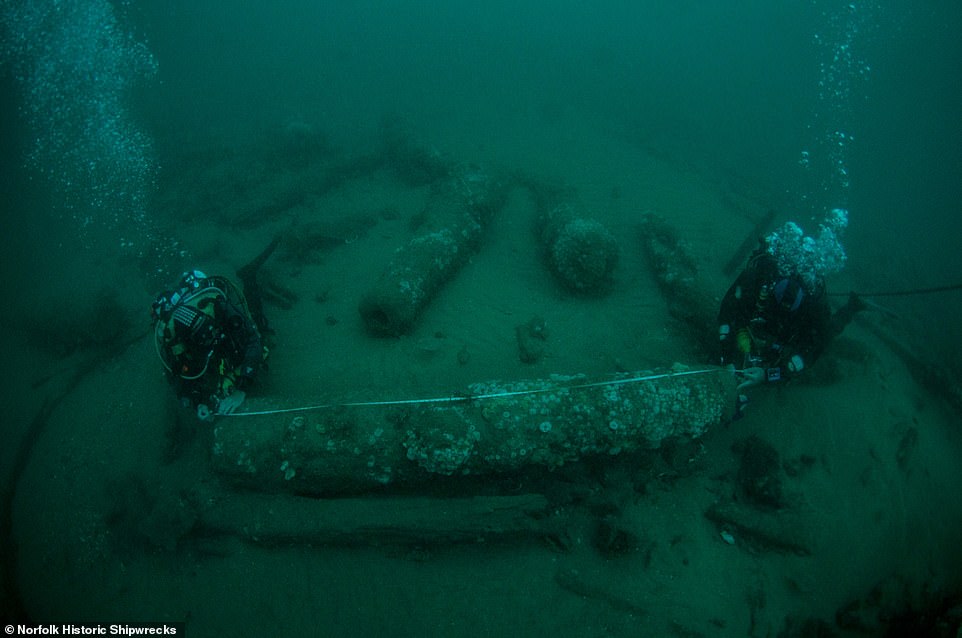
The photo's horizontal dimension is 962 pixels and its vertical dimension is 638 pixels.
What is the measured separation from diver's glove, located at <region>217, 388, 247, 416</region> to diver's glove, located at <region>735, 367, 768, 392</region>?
A: 579 cm

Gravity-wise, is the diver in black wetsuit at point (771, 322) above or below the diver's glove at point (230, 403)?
above

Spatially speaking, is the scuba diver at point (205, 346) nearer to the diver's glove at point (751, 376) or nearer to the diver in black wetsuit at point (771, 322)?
the diver's glove at point (751, 376)

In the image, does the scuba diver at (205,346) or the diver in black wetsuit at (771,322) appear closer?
the scuba diver at (205,346)

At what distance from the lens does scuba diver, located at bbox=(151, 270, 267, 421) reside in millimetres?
4242

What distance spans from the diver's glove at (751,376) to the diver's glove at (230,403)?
19.0ft

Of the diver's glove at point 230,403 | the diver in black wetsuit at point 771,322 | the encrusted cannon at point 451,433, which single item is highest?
the diver in black wetsuit at point 771,322

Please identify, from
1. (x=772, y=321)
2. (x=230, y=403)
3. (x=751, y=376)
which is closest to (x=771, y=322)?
(x=772, y=321)

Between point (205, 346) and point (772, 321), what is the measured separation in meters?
7.12

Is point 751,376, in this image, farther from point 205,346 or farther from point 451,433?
point 205,346

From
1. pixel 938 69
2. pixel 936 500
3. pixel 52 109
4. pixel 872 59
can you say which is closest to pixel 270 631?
pixel 936 500

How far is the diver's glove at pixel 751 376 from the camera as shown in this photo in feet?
15.6

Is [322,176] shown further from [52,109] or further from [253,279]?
[52,109]

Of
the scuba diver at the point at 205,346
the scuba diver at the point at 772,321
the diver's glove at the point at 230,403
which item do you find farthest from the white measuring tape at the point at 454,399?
the scuba diver at the point at 772,321

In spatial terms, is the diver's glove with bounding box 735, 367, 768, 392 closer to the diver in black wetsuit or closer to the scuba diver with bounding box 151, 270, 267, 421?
the diver in black wetsuit
